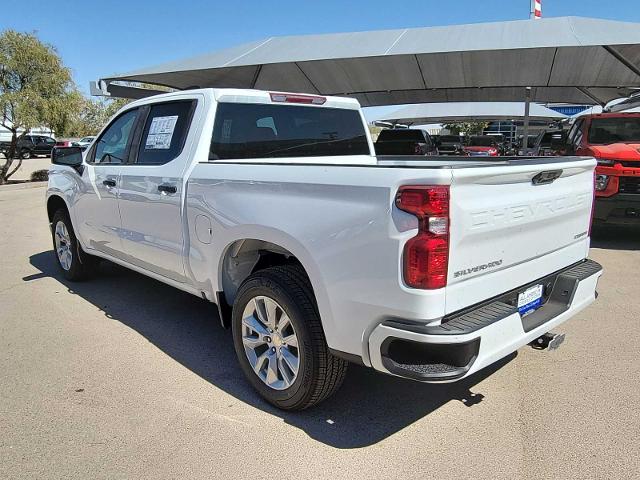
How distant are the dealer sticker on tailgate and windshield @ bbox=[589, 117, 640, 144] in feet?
22.2

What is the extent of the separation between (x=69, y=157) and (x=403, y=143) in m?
10.6

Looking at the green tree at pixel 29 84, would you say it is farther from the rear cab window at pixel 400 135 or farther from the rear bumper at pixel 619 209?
the rear bumper at pixel 619 209

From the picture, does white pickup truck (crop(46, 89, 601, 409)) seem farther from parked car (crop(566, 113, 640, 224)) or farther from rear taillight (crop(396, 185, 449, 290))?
parked car (crop(566, 113, 640, 224))

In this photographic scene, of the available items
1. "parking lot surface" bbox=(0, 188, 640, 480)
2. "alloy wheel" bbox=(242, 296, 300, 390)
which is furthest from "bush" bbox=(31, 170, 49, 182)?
"alloy wheel" bbox=(242, 296, 300, 390)

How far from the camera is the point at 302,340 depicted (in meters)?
2.91

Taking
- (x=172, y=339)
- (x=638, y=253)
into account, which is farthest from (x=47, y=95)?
(x=638, y=253)

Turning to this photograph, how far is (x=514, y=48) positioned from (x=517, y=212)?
295 inches

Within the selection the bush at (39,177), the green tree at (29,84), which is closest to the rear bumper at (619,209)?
the green tree at (29,84)

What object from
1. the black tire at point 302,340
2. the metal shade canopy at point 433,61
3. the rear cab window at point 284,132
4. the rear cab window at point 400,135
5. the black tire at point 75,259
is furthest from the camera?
the rear cab window at point 400,135

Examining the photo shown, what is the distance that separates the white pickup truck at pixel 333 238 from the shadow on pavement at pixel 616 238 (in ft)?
16.0

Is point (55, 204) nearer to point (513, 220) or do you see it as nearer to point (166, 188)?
point (166, 188)

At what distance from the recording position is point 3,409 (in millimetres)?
3289

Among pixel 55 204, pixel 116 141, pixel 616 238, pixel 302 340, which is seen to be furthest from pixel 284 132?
pixel 616 238

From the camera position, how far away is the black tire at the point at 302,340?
9.50 feet
